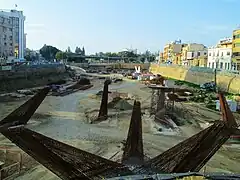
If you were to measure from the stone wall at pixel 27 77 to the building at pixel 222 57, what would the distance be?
144ft

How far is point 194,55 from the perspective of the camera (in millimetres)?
117688

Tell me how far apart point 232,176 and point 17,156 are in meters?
15.2

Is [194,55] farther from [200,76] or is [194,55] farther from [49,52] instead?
[49,52]

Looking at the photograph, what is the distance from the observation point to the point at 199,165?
9875 mm

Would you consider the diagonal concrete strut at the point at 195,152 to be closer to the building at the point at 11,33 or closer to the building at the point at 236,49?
Result: the building at the point at 236,49

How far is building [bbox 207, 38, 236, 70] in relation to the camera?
77463mm

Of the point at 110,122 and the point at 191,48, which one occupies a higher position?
the point at 191,48

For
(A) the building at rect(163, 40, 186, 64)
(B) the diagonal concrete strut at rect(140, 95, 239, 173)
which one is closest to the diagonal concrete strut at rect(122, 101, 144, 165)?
(B) the diagonal concrete strut at rect(140, 95, 239, 173)

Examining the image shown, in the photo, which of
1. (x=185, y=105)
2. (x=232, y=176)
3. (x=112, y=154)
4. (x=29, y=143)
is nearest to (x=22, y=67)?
(x=185, y=105)

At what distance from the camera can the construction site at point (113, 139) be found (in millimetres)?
9742

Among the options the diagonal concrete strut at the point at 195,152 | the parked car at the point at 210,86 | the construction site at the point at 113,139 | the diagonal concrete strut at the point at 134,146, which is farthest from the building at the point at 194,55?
the diagonal concrete strut at the point at 134,146

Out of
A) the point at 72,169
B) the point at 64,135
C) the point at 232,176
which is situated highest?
the point at 232,176

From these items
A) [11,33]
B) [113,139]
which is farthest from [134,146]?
[11,33]

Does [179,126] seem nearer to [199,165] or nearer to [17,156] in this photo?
[17,156]
